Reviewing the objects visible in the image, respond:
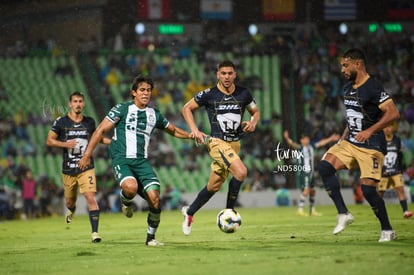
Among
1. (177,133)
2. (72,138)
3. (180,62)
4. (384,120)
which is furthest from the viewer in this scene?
(180,62)

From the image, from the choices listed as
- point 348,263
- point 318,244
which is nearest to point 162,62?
point 318,244

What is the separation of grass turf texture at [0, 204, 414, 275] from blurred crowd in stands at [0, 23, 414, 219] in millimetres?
13814

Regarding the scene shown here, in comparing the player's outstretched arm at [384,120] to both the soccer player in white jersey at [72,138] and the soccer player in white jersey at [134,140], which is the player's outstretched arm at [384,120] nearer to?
the soccer player in white jersey at [134,140]

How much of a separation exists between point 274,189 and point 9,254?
18.6 meters

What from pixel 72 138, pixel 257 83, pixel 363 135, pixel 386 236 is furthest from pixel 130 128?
pixel 257 83

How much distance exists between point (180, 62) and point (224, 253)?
78.3ft

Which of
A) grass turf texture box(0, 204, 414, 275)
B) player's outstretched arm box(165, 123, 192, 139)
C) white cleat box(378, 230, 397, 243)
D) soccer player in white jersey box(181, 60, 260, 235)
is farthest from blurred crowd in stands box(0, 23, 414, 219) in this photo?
white cleat box(378, 230, 397, 243)

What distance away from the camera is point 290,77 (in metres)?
33.8

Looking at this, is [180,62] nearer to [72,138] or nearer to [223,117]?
[72,138]

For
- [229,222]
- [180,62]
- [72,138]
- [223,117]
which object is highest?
[180,62]

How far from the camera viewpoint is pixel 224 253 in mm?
11008

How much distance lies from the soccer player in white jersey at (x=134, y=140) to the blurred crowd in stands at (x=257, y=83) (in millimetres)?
16048

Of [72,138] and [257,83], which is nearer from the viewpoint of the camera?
[72,138]

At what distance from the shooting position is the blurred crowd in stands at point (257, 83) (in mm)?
30047
